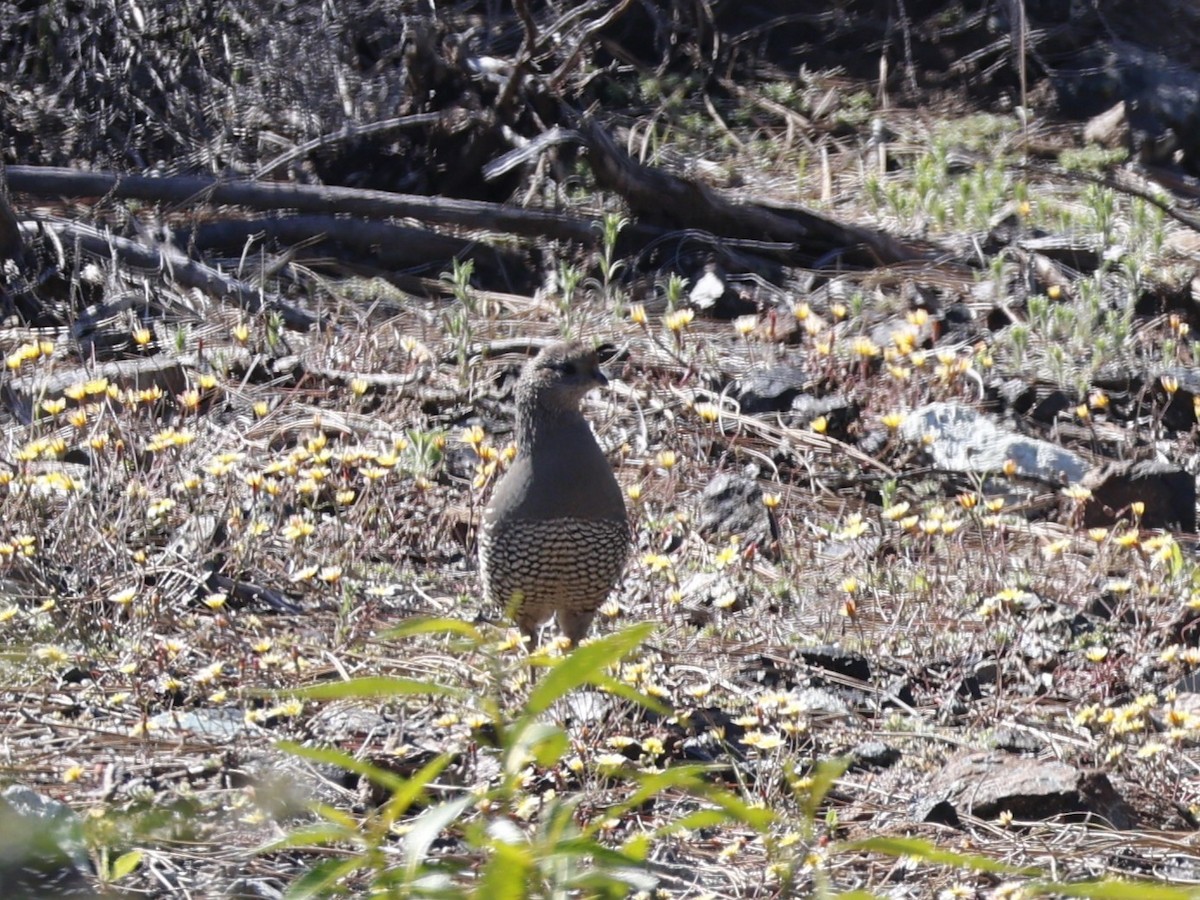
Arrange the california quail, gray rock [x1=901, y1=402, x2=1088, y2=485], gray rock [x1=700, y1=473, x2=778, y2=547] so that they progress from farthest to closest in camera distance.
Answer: gray rock [x1=901, y1=402, x2=1088, y2=485] → gray rock [x1=700, y1=473, x2=778, y2=547] → the california quail

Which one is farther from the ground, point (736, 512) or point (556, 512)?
point (556, 512)

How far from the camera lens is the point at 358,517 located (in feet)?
19.8

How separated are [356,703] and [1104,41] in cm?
841

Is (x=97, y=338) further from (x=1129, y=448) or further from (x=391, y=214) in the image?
(x=1129, y=448)

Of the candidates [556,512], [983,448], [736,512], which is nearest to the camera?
[556,512]

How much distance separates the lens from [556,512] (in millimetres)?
5176

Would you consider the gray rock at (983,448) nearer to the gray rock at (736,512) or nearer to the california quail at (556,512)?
the gray rock at (736,512)

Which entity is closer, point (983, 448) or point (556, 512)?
point (556, 512)

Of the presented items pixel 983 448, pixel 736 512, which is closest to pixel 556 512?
pixel 736 512

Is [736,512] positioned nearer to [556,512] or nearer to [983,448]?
[983,448]

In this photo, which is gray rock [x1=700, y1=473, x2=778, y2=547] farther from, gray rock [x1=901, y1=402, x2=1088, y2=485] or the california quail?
the california quail

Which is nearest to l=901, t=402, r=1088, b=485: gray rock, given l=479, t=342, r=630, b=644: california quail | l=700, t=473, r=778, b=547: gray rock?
l=700, t=473, r=778, b=547: gray rock

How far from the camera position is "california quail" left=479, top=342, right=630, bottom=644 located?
515 cm

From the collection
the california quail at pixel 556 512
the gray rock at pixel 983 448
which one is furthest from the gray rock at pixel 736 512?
the california quail at pixel 556 512
